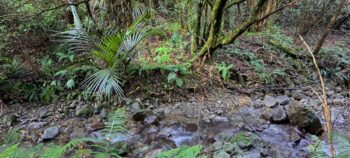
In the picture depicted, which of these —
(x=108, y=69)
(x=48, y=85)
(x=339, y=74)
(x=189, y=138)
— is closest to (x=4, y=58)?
(x=48, y=85)

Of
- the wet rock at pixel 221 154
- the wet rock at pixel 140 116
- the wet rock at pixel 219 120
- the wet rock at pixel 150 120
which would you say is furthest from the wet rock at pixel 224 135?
the wet rock at pixel 140 116

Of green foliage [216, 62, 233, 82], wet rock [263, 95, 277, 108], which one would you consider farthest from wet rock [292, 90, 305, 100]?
green foliage [216, 62, 233, 82]

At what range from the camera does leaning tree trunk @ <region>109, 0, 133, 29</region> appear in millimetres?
6844

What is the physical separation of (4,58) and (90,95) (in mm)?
1566

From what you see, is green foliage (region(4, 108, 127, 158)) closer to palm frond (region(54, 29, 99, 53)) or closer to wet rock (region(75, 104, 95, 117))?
wet rock (region(75, 104, 95, 117))

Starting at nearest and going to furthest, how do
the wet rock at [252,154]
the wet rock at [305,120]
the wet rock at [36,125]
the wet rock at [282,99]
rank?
the wet rock at [252,154] → the wet rock at [305,120] → the wet rock at [36,125] → the wet rock at [282,99]

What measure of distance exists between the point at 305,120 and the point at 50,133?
364 cm

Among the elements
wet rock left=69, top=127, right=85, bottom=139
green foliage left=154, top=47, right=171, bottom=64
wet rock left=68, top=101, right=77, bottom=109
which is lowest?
wet rock left=69, top=127, right=85, bottom=139

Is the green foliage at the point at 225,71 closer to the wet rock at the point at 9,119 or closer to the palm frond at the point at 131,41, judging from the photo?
the palm frond at the point at 131,41

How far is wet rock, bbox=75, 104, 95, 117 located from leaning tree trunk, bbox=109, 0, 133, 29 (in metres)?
2.39

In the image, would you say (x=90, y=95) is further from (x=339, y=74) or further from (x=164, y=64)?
(x=339, y=74)

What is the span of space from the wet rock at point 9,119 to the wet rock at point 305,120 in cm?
419

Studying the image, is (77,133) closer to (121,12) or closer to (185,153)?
(185,153)

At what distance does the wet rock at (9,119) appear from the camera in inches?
187
